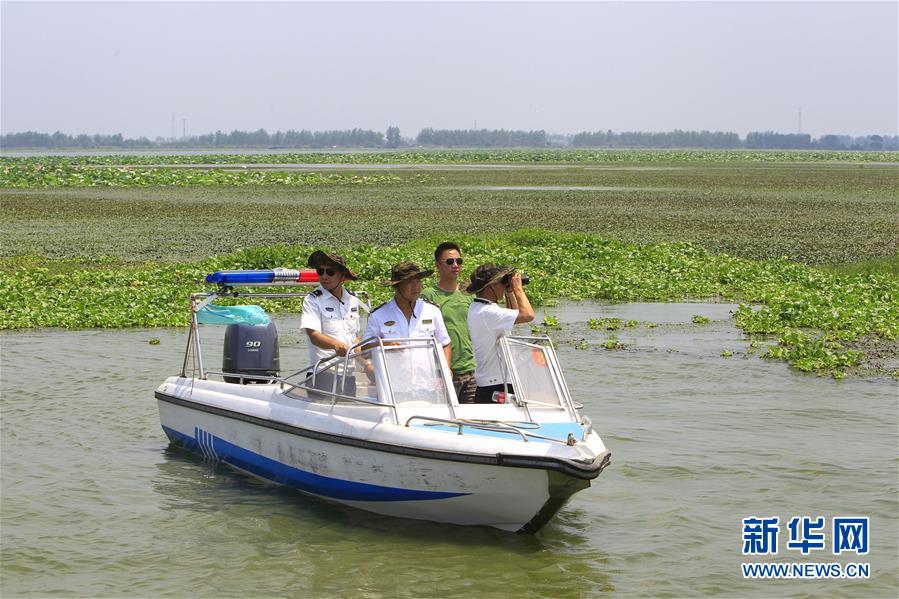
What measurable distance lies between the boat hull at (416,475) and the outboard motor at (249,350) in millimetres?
830

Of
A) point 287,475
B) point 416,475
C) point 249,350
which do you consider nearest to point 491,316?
point 416,475

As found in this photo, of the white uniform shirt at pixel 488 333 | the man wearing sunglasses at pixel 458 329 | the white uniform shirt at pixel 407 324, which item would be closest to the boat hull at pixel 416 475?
the white uniform shirt at pixel 407 324

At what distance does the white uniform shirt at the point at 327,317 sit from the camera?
9469mm

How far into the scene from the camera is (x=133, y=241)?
2912 centimetres

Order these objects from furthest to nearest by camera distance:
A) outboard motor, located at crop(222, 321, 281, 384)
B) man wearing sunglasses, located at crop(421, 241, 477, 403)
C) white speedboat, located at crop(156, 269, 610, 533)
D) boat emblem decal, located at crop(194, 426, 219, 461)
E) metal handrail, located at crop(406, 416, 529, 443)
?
outboard motor, located at crop(222, 321, 281, 384)
boat emblem decal, located at crop(194, 426, 219, 461)
man wearing sunglasses, located at crop(421, 241, 477, 403)
metal handrail, located at crop(406, 416, 529, 443)
white speedboat, located at crop(156, 269, 610, 533)

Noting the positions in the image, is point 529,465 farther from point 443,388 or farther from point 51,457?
point 51,457

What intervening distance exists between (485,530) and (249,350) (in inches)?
128

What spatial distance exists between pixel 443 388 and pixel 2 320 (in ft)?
35.0

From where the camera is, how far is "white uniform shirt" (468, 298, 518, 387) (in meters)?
8.71

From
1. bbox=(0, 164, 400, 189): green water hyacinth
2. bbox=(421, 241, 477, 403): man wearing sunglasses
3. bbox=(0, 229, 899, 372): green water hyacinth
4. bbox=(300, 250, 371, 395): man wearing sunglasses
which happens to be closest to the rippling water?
bbox=(421, 241, 477, 403): man wearing sunglasses

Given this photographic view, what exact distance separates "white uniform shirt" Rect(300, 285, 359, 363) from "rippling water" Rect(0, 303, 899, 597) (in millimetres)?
1236

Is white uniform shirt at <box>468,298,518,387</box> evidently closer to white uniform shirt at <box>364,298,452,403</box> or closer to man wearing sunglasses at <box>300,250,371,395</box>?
white uniform shirt at <box>364,298,452,403</box>

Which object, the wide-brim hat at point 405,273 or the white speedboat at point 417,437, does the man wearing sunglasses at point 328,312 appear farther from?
the wide-brim hat at point 405,273

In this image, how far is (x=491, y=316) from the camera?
8.73 metres
